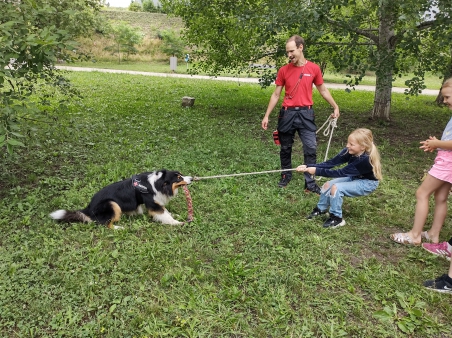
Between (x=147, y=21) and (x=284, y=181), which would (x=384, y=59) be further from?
(x=147, y=21)

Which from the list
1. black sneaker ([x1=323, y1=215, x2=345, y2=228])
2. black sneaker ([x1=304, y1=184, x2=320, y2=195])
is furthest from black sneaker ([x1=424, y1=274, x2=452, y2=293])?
black sneaker ([x1=304, y1=184, x2=320, y2=195])

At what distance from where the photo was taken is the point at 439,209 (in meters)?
3.74

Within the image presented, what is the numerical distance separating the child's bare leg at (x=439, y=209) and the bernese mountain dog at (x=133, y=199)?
273 cm

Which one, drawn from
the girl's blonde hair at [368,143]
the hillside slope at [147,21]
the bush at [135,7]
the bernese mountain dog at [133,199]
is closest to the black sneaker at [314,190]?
the girl's blonde hair at [368,143]

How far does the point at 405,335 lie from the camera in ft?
8.59

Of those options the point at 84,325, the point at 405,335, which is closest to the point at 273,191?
the point at 405,335

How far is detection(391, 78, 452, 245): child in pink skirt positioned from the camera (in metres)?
3.36

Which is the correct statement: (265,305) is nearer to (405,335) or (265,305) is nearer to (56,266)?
(405,335)

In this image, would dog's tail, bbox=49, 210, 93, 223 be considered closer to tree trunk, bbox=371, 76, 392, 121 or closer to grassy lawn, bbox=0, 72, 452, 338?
grassy lawn, bbox=0, 72, 452, 338

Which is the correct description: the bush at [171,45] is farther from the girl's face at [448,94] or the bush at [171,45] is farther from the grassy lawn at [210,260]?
the girl's face at [448,94]

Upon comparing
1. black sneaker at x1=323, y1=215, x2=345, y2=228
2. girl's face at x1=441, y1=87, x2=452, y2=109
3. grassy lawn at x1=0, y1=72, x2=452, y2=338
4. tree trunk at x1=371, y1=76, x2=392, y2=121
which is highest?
girl's face at x1=441, y1=87, x2=452, y2=109

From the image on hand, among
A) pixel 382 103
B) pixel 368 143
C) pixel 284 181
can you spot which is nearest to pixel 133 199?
pixel 284 181

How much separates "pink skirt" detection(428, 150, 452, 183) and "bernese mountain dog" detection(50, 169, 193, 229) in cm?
261

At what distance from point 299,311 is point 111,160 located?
4.39 meters
